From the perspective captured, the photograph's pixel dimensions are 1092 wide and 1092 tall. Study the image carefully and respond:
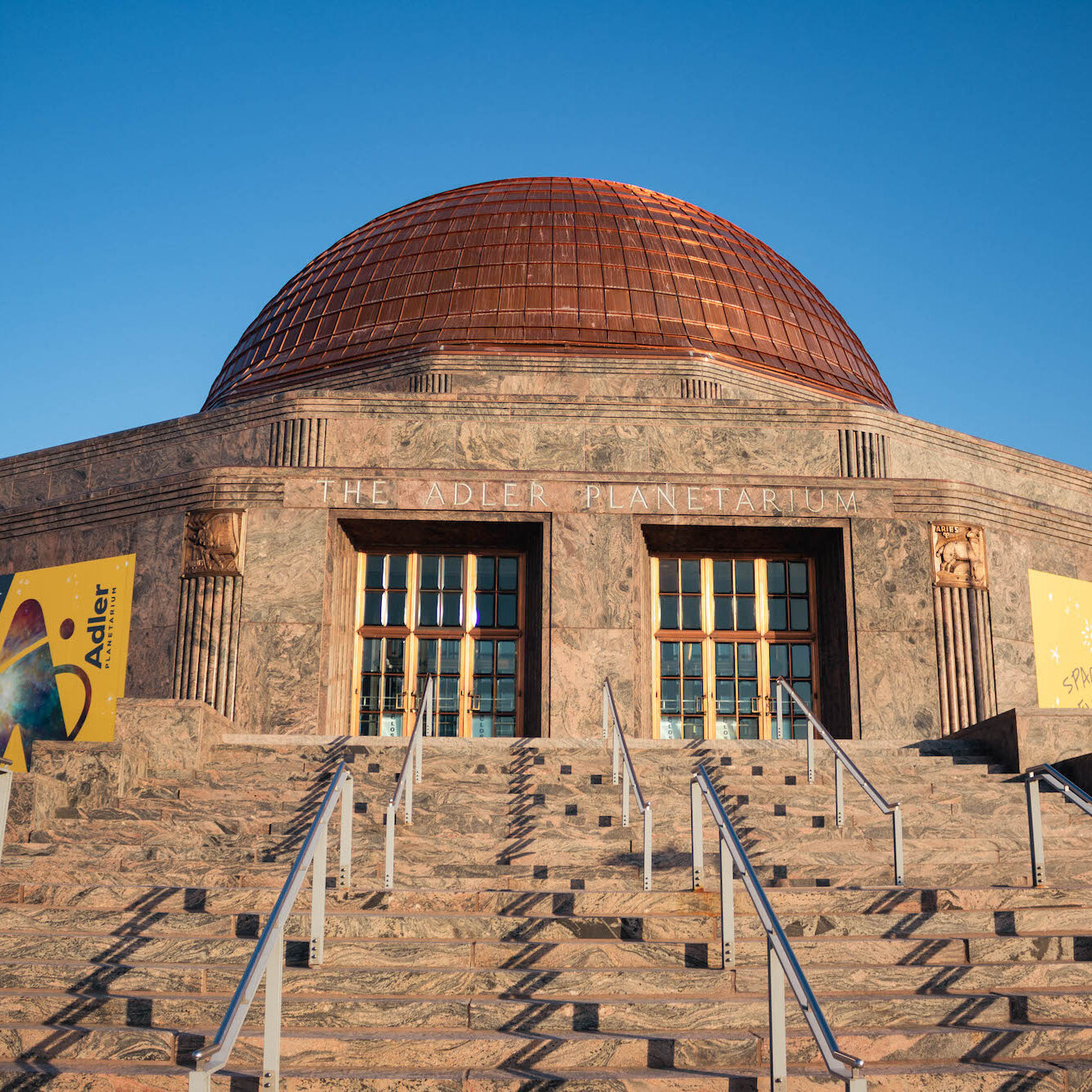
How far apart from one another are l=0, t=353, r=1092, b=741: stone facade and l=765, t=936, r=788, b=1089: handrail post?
671 cm

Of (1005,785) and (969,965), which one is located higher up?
(1005,785)

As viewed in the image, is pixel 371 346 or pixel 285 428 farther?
pixel 371 346

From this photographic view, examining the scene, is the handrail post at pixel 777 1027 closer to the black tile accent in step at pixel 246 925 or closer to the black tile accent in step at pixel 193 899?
the black tile accent in step at pixel 246 925

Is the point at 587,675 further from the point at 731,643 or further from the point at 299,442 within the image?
the point at 299,442

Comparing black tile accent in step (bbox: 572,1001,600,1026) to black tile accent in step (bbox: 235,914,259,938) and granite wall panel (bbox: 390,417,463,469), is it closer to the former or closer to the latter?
black tile accent in step (bbox: 235,914,259,938)

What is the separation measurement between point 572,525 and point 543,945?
21.1 feet

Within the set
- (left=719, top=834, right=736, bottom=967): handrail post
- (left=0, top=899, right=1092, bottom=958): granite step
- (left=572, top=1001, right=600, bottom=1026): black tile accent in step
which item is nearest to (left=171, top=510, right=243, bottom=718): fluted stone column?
(left=0, top=899, right=1092, bottom=958): granite step

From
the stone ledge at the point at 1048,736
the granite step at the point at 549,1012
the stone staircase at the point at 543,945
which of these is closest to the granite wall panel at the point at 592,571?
the stone staircase at the point at 543,945

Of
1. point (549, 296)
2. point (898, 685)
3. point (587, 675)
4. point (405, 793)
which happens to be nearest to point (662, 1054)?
point (405, 793)

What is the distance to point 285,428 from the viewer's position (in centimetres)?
1339

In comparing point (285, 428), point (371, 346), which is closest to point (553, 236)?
point (371, 346)

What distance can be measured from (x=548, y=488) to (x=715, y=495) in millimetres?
1521

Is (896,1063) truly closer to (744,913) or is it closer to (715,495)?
(744,913)

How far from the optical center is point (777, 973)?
4.23 meters
